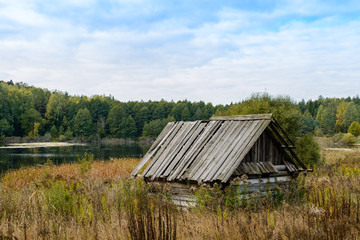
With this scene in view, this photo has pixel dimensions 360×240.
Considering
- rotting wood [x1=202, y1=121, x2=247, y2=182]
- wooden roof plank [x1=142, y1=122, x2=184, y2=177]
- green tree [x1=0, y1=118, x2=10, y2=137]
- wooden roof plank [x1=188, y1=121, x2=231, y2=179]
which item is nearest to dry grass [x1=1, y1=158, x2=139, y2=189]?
→ wooden roof plank [x1=142, y1=122, x2=184, y2=177]

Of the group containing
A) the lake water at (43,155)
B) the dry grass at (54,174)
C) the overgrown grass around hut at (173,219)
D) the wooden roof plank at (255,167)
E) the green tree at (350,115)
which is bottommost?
the lake water at (43,155)

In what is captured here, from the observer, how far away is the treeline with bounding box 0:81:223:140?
8731cm

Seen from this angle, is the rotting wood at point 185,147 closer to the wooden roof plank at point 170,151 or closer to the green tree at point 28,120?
the wooden roof plank at point 170,151

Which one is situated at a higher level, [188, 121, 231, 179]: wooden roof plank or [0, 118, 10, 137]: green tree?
[0, 118, 10, 137]: green tree

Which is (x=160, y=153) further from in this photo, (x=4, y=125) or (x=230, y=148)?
(x=4, y=125)

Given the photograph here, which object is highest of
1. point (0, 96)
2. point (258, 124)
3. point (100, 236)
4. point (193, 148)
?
point (0, 96)

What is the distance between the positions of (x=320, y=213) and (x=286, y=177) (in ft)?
13.7

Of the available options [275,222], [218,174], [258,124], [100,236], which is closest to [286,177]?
[258,124]

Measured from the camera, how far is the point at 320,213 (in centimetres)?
511

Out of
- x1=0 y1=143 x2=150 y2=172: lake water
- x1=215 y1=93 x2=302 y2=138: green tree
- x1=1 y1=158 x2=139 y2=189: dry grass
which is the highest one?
x1=215 y1=93 x2=302 y2=138: green tree

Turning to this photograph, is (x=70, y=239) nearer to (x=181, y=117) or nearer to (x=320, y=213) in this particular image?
(x=320, y=213)

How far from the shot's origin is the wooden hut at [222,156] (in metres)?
7.83

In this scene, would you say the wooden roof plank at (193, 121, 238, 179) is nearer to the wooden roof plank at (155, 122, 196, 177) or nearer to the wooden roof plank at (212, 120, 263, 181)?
the wooden roof plank at (212, 120, 263, 181)

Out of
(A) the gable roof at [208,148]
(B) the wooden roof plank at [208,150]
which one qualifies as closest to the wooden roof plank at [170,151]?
(A) the gable roof at [208,148]
